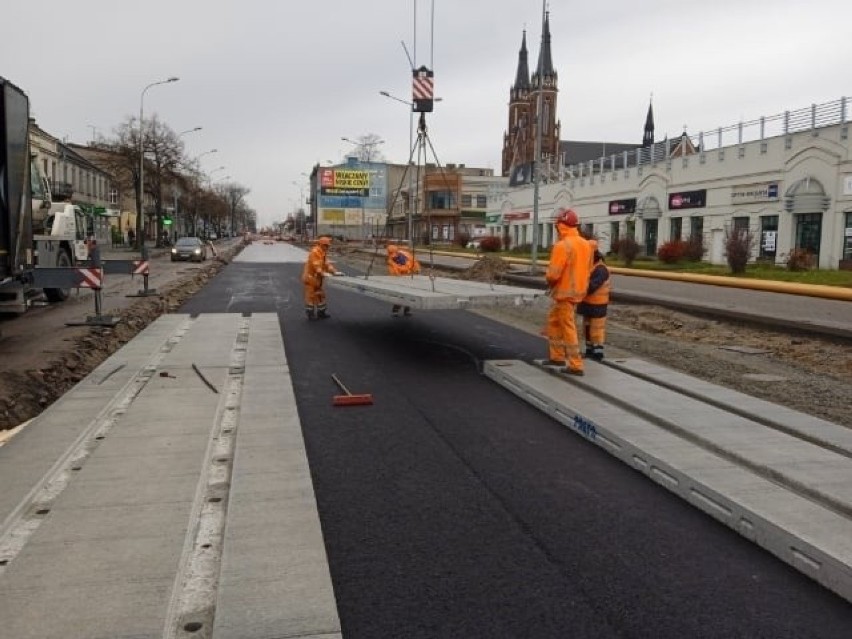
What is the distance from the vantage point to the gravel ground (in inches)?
309

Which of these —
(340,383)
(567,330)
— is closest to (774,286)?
(567,330)

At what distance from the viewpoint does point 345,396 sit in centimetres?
746

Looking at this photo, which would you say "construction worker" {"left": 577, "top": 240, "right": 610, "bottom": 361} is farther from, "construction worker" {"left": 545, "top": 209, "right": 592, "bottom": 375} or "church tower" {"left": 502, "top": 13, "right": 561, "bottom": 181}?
"church tower" {"left": 502, "top": 13, "right": 561, "bottom": 181}

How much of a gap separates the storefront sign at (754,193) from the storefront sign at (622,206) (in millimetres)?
9137

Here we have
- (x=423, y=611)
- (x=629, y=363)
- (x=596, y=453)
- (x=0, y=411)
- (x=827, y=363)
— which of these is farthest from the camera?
(x=827, y=363)

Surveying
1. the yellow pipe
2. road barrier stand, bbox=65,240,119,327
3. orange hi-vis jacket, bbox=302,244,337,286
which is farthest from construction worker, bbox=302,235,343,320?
the yellow pipe

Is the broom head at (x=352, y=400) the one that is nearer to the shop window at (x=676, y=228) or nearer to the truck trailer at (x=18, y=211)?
the truck trailer at (x=18, y=211)

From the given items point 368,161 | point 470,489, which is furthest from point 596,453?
point 368,161

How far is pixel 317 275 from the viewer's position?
14.4m

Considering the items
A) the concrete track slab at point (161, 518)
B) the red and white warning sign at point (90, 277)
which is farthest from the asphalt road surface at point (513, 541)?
the red and white warning sign at point (90, 277)

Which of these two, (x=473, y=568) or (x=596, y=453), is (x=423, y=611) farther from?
(x=596, y=453)

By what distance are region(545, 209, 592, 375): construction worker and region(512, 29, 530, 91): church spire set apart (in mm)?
95020

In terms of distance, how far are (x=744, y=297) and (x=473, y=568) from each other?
17.5 m

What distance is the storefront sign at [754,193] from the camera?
32.2m
